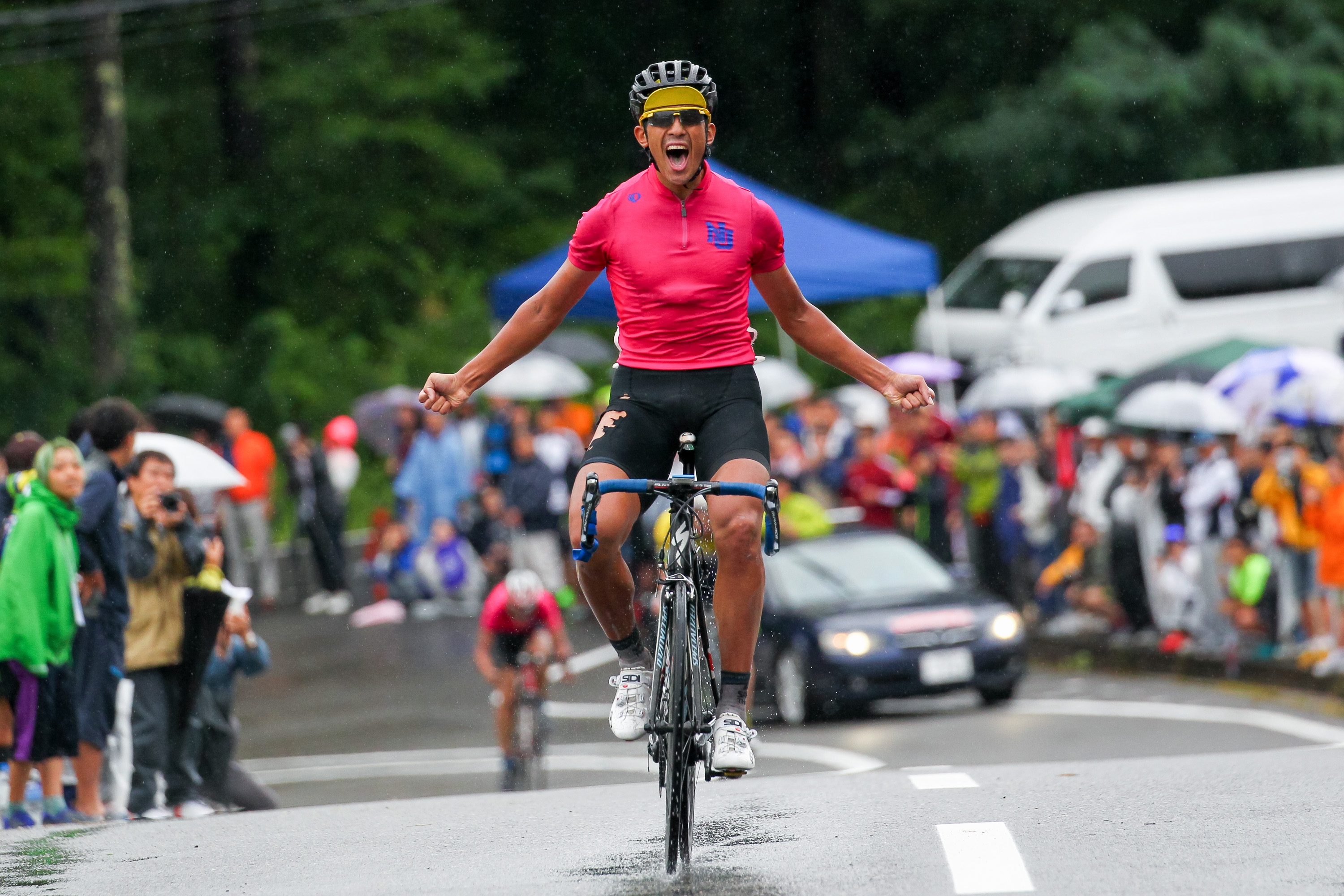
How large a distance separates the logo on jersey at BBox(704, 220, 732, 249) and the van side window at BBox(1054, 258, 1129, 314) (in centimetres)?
2094

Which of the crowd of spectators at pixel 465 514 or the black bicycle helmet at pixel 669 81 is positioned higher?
the black bicycle helmet at pixel 669 81

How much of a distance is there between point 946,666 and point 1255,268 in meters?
13.9

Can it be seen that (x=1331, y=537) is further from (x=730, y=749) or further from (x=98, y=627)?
(x=730, y=749)

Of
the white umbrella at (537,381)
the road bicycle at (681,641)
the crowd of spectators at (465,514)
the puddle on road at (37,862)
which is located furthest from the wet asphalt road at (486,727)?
the road bicycle at (681,641)

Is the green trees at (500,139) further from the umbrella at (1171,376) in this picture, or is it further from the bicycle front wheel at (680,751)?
the bicycle front wheel at (680,751)

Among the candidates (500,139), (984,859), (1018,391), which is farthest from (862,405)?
(984,859)

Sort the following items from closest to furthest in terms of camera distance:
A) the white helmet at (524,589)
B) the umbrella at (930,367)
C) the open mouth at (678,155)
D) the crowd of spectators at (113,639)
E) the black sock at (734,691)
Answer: the open mouth at (678,155)
the black sock at (734,691)
the crowd of spectators at (113,639)
the white helmet at (524,589)
the umbrella at (930,367)

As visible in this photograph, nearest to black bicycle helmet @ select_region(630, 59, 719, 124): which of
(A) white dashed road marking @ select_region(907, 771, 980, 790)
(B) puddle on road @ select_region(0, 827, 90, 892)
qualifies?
(A) white dashed road marking @ select_region(907, 771, 980, 790)

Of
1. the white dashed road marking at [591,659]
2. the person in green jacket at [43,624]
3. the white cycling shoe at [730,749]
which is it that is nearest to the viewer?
the white cycling shoe at [730,749]

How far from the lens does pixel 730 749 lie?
697cm

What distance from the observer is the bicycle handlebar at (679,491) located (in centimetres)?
676

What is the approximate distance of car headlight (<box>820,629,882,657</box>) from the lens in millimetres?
16188

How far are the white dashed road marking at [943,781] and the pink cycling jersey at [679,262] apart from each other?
2.39 metres

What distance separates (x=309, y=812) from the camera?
9.40 m
